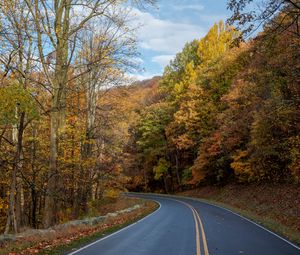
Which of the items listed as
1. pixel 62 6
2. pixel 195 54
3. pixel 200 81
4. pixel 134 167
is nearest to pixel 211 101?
pixel 200 81

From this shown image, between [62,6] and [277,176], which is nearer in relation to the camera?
[62,6]

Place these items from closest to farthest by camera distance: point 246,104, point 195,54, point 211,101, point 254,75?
point 254,75
point 246,104
point 211,101
point 195,54

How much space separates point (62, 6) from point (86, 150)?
37.4ft

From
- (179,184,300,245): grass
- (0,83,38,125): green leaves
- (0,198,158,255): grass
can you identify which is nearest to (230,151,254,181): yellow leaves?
(179,184,300,245): grass

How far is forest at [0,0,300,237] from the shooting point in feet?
46.5

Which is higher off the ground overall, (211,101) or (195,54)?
(195,54)

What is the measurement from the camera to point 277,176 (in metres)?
29.0

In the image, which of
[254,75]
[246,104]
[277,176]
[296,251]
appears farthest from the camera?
[246,104]

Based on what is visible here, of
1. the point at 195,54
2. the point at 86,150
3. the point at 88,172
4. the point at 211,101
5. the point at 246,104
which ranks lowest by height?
the point at 88,172

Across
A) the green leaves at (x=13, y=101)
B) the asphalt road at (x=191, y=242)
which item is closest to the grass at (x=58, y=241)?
the asphalt road at (x=191, y=242)

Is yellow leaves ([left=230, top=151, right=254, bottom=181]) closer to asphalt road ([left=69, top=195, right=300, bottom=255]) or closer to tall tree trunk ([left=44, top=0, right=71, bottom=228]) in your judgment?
asphalt road ([left=69, top=195, right=300, bottom=255])

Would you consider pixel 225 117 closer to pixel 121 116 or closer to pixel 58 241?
pixel 121 116

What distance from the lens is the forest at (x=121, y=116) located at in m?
14.2

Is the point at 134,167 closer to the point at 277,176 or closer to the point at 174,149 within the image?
the point at 174,149
